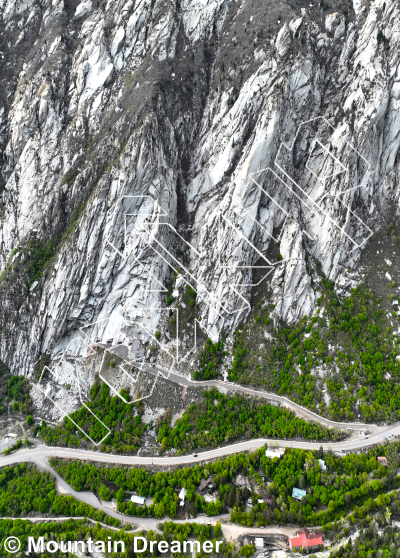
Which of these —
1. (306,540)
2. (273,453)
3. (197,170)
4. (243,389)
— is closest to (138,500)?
(273,453)

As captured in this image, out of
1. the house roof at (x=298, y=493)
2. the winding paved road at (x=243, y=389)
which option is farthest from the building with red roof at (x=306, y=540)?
the winding paved road at (x=243, y=389)

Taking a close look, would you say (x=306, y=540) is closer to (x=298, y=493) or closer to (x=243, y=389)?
(x=298, y=493)

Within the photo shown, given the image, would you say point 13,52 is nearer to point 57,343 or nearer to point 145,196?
point 145,196

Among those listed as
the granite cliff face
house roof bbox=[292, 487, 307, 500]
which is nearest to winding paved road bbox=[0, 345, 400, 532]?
house roof bbox=[292, 487, 307, 500]

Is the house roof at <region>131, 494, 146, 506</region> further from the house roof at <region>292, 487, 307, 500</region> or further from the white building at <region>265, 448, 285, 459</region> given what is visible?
the house roof at <region>292, 487, 307, 500</region>

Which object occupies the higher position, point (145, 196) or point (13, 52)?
point (13, 52)

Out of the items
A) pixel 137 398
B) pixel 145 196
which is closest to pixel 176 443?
pixel 137 398

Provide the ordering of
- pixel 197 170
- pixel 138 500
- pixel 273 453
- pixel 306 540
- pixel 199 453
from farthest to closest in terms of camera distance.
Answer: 1. pixel 197 170
2. pixel 199 453
3. pixel 273 453
4. pixel 138 500
5. pixel 306 540
